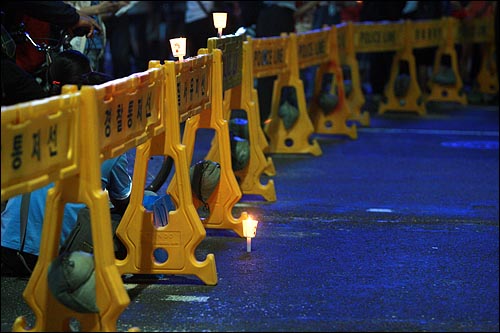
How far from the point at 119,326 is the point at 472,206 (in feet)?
14.5

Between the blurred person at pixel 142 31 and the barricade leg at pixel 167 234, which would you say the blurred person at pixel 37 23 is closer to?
the barricade leg at pixel 167 234

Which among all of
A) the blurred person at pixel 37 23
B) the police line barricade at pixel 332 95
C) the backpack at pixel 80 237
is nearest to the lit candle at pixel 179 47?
the blurred person at pixel 37 23

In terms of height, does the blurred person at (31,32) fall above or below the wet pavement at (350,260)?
above

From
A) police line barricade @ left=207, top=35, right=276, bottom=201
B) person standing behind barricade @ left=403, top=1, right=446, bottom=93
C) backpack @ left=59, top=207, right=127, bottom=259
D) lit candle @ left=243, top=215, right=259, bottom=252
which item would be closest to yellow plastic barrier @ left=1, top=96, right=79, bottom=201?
backpack @ left=59, top=207, right=127, bottom=259

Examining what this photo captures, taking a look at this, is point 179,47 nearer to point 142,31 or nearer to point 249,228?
point 249,228

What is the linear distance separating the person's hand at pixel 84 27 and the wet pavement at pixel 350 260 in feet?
5.59

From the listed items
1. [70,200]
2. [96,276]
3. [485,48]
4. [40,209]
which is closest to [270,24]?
[40,209]

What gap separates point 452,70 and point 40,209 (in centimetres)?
1186

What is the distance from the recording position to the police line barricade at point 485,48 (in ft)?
60.2

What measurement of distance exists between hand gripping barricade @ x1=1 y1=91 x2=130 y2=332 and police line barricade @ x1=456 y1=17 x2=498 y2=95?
1384 centimetres

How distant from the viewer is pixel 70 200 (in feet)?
16.7

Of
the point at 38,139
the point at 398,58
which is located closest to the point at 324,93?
the point at 398,58

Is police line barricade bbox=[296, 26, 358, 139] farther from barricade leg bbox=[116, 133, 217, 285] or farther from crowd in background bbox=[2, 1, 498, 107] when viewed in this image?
barricade leg bbox=[116, 133, 217, 285]

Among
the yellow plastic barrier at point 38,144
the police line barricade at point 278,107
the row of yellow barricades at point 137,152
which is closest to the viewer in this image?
the yellow plastic barrier at point 38,144
